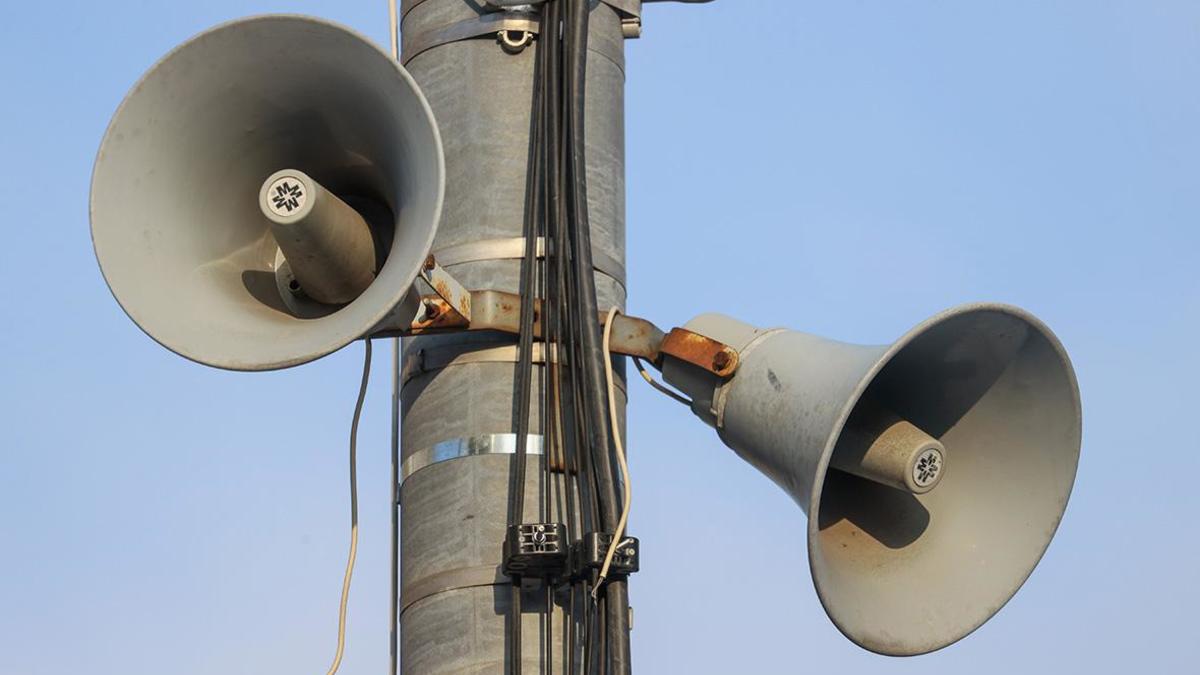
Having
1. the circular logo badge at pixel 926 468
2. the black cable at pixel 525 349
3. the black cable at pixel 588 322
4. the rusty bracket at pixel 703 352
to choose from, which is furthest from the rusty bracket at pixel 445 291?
the circular logo badge at pixel 926 468

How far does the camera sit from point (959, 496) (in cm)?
430

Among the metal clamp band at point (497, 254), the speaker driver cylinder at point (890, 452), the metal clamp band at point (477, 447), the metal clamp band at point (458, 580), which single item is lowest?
the metal clamp band at point (458, 580)

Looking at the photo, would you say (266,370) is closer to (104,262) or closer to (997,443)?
(104,262)

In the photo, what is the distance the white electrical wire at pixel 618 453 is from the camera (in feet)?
11.6

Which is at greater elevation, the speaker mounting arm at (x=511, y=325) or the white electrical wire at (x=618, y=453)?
the speaker mounting arm at (x=511, y=325)

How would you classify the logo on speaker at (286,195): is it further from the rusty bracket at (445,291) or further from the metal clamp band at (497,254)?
the metal clamp band at (497,254)

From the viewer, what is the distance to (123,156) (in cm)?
379

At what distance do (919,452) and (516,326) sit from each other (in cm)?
92

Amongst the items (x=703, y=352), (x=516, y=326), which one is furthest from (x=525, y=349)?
(x=703, y=352)

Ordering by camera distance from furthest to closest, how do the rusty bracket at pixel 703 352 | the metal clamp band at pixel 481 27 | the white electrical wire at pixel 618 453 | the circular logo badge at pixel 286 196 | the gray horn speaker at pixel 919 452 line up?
the metal clamp band at pixel 481 27, the rusty bracket at pixel 703 352, the gray horn speaker at pixel 919 452, the circular logo badge at pixel 286 196, the white electrical wire at pixel 618 453

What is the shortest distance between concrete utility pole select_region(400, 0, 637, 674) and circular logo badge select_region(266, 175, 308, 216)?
444mm

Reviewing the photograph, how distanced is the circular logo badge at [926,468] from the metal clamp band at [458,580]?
96 cm

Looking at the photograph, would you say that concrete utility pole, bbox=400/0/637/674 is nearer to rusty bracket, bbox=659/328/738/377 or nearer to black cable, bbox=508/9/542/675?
black cable, bbox=508/9/542/675

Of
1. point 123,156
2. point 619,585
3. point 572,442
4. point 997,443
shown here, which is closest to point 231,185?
Answer: point 123,156
